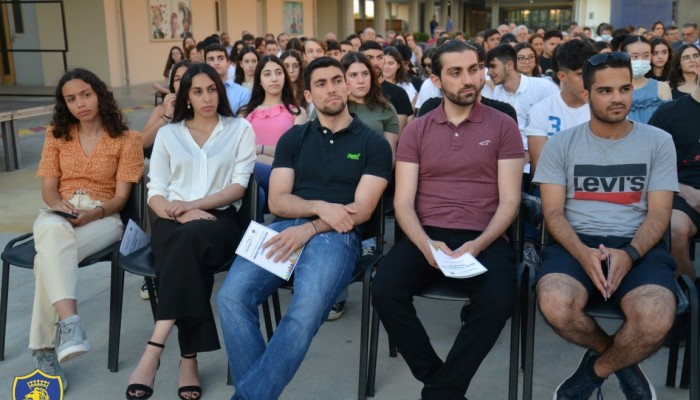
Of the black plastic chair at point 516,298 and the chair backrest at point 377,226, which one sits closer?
the black plastic chair at point 516,298

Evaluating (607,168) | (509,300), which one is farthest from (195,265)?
(607,168)

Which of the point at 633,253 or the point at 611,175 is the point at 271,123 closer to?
the point at 611,175

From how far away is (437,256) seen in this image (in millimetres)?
3039

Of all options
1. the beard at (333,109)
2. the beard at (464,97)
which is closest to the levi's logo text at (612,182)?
the beard at (464,97)

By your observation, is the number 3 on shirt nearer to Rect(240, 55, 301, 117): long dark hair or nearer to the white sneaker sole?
Rect(240, 55, 301, 117): long dark hair

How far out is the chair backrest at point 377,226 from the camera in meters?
3.59

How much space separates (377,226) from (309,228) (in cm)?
42

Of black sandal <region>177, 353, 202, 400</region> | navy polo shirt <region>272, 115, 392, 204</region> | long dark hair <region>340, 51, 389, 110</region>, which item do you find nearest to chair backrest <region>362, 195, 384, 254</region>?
navy polo shirt <region>272, 115, 392, 204</region>

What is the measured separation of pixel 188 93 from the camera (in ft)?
12.7

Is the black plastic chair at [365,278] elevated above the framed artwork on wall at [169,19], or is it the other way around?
the framed artwork on wall at [169,19]

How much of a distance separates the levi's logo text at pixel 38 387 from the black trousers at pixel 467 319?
138 cm

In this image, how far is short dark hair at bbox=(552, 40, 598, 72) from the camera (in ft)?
13.5

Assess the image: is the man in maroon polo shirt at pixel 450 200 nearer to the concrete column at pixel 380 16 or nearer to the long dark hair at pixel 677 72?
the long dark hair at pixel 677 72

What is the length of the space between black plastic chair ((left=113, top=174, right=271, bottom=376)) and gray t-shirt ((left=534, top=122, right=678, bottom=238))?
1481 mm
